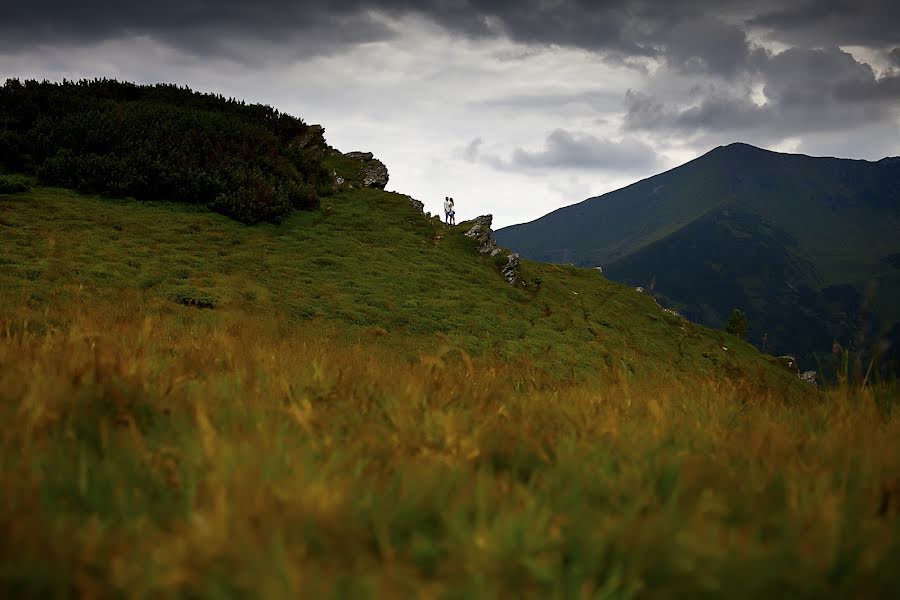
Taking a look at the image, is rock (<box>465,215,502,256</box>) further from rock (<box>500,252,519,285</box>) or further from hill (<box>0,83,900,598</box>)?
hill (<box>0,83,900,598</box>)

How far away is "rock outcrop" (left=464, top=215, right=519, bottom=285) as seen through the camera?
24.1m

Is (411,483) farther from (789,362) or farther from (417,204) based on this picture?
(789,362)

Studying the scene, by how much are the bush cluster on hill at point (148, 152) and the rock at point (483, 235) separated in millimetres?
7946

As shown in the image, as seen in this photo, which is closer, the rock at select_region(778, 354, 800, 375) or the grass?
the grass

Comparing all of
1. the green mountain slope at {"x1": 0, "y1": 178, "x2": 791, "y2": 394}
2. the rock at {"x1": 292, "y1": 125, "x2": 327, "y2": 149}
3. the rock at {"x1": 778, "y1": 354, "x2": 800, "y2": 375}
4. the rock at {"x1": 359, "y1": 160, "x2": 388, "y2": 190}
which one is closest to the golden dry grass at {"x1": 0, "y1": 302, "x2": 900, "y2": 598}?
the green mountain slope at {"x1": 0, "y1": 178, "x2": 791, "y2": 394}

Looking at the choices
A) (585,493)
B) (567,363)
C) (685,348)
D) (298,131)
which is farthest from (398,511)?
(298,131)

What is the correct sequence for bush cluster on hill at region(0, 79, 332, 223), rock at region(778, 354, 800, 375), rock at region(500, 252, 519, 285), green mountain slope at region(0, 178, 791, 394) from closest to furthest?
green mountain slope at region(0, 178, 791, 394) → bush cluster on hill at region(0, 79, 332, 223) → rock at region(500, 252, 519, 285) → rock at region(778, 354, 800, 375)

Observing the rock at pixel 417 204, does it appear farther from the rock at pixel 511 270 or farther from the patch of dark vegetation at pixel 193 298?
the patch of dark vegetation at pixel 193 298

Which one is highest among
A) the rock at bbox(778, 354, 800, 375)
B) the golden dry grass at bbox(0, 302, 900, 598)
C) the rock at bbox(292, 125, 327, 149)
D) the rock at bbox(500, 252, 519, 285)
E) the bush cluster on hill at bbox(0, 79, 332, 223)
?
the rock at bbox(292, 125, 327, 149)

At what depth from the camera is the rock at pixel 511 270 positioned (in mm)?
23844

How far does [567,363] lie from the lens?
16.5 m

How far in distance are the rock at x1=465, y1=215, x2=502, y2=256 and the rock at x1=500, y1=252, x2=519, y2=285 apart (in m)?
1.09

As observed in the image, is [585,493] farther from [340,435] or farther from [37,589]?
[37,589]

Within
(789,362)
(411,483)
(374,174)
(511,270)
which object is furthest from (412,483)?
(789,362)
